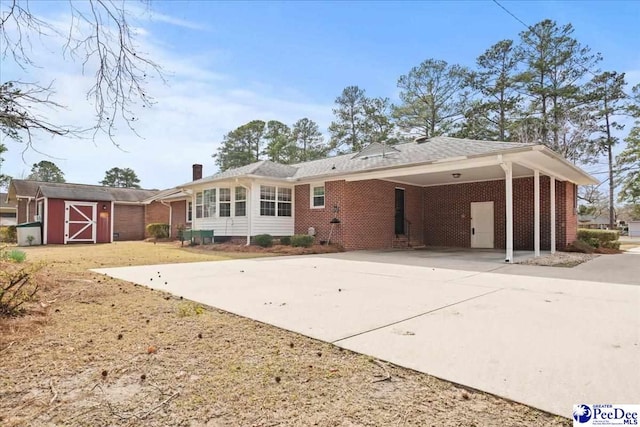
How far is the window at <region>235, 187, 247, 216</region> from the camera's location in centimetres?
1549

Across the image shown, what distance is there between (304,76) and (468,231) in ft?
31.1

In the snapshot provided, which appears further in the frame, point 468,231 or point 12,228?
point 12,228

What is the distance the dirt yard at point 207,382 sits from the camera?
2.06m

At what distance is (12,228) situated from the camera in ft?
67.7

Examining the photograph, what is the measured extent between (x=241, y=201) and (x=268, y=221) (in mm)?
1511

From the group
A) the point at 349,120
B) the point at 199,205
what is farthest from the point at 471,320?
the point at 349,120

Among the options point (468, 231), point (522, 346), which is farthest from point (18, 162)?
point (468, 231)

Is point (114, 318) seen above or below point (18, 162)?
below

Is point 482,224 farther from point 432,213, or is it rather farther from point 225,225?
point 225,225

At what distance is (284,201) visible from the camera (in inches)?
630

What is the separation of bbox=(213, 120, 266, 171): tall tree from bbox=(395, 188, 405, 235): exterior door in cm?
2604

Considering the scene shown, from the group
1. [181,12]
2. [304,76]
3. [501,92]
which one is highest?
[501,92]

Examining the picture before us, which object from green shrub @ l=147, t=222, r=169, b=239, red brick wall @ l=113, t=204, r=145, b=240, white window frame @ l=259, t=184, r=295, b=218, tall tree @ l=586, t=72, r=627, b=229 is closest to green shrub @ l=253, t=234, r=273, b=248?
white window frame @ l=259, t=184, r=295, b=218

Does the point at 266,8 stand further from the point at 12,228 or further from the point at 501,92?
the point at 501,92
